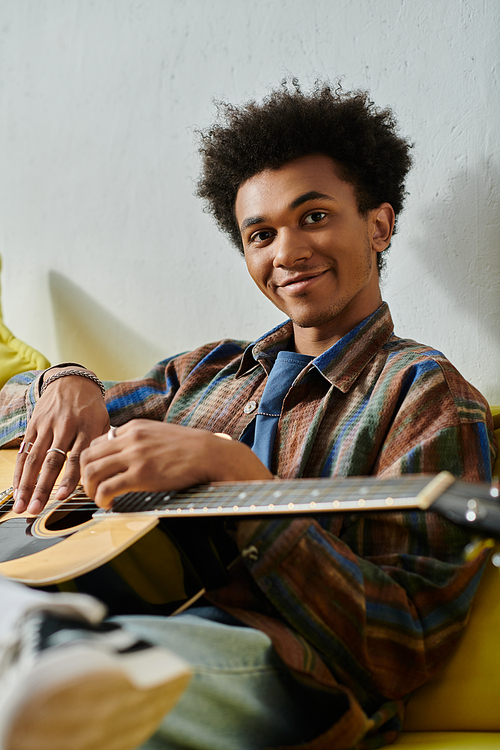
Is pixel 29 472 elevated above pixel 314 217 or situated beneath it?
situated beneath

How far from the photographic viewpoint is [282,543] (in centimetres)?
70

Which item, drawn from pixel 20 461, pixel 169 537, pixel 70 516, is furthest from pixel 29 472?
Result: pixel 169 537

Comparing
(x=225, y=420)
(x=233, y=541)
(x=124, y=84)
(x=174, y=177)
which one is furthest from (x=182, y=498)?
(x=124, y=84)

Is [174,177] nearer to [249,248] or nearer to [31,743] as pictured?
[249,248]

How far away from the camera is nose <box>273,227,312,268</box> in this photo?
3.50ft

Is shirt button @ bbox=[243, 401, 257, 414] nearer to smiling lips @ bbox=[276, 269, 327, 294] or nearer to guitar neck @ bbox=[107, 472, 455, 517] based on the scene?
smiling lips @ bbox=[276, 269, 327, 294]

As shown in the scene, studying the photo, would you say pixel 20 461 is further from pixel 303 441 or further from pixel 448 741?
pixel 448 741

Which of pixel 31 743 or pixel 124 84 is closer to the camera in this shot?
pixel 31 743

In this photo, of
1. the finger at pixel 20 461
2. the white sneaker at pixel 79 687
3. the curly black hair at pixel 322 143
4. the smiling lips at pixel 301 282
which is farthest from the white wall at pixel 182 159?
the white sneaker at pixel 79 687

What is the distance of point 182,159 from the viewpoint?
1.66 meters

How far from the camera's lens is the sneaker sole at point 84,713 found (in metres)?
0.39

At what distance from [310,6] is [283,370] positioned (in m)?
0.94

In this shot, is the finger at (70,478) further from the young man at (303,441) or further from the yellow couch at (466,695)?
the yellow couch at (466,695)

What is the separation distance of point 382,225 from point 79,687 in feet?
3.30
